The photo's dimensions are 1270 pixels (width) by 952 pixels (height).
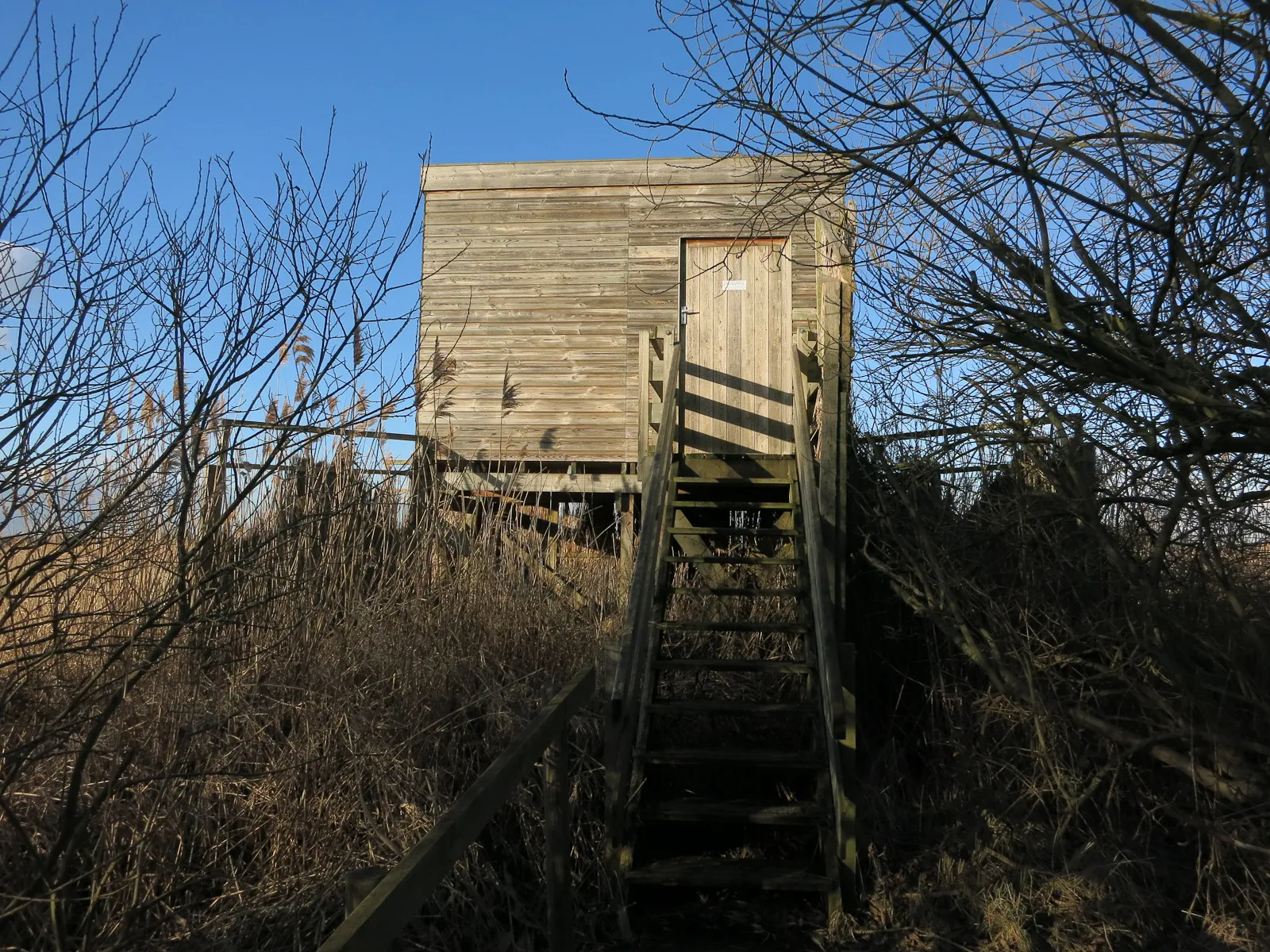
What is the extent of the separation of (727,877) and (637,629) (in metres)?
1.31

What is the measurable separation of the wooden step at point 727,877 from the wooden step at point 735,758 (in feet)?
1.65

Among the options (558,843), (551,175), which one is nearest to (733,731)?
(558,843)

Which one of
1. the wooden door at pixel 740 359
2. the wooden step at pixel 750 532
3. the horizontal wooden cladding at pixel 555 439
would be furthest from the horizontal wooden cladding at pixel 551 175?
the wooden step at pixel 750 532

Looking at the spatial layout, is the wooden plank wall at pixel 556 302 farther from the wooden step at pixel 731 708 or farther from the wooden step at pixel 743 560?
the wooden step at pixel 731 708

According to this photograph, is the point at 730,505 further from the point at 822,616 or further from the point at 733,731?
the point at 822,616

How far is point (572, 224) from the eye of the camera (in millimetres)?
12102

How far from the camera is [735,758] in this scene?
5.43 m

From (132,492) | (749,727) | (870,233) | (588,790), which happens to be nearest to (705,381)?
(749,727)

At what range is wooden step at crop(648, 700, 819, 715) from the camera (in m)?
5.68

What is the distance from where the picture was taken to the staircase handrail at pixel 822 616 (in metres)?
5.09

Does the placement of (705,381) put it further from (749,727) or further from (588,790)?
(588,790)

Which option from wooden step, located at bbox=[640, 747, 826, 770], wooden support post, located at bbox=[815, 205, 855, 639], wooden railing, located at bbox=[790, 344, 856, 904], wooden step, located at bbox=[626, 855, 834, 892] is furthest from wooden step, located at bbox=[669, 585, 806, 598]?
wooden step, located at bbox=[626, 855, 834, 892]

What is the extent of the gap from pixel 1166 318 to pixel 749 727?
13.1 feet

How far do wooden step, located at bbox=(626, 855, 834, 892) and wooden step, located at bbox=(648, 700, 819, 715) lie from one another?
82 centimetres
